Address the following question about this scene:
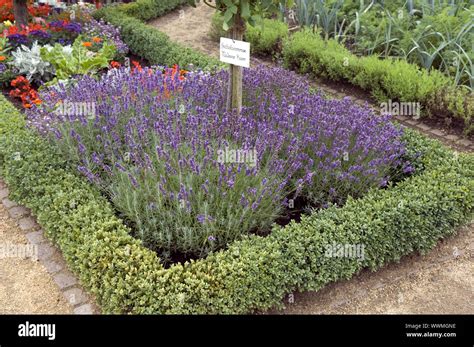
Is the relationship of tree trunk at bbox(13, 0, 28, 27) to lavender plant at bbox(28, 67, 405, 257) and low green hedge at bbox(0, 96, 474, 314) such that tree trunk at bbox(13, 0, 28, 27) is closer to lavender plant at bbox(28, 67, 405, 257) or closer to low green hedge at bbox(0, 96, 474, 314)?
lavender plant at bbox(28, 67, 405, 257)

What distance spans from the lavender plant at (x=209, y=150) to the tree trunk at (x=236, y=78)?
0.16 m

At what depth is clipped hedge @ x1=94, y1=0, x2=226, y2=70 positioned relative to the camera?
7527mm

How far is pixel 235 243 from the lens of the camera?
3936mm

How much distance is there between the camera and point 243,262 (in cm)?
374

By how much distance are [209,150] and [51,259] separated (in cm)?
153

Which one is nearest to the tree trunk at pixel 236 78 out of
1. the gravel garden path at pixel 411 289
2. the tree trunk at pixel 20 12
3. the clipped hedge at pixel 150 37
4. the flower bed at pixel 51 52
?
the clipped hedge at pixel 150 37

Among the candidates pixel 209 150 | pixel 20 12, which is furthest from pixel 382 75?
pixel 20 12

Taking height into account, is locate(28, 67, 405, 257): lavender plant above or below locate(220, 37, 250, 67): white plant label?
below

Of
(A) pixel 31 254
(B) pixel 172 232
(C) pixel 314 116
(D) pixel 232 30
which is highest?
→ (D) pixel 232 30

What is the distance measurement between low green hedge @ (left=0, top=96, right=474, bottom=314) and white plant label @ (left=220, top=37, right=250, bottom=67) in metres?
1.47

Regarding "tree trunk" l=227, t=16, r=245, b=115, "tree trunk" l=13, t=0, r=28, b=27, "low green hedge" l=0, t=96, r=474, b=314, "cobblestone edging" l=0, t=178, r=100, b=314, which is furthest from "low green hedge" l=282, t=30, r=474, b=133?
"cobblestone edging" l=0, t=178, r=100, b=314
